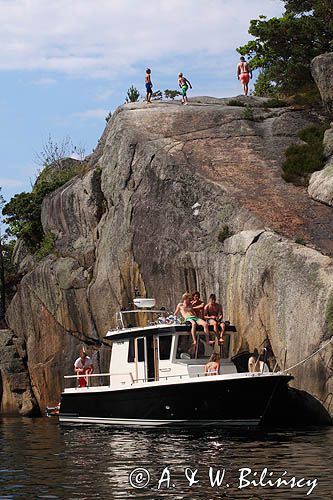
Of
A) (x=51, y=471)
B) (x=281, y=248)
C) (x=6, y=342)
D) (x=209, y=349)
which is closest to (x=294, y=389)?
(x=209, y=349)

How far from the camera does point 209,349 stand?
97.8ft

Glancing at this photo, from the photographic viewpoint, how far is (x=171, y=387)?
28.0m

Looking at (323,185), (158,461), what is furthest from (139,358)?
(158,461)

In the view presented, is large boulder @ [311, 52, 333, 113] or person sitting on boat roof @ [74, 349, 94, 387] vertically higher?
large boulder @ [311, 52, 333, 113]

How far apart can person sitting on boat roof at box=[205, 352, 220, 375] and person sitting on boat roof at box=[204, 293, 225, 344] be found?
5.71ft

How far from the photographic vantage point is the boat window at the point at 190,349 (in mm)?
29625

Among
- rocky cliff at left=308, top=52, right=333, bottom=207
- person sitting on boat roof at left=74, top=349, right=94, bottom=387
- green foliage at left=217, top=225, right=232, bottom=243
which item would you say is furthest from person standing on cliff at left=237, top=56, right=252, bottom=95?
person sitting on boat roof at left=74, top=349, right=94, bottom=387

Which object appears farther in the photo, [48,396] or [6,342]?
[6,342]

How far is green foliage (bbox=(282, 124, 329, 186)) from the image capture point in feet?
123


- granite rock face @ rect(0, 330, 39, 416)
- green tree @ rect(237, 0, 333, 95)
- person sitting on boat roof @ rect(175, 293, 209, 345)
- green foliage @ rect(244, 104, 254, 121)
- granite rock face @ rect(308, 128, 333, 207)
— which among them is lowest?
granite rock face @ rect(0, 330, 39, 416)

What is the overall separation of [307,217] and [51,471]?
17.3 meters

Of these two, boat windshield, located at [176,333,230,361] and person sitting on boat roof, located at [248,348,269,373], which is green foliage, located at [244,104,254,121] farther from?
boat windshield, located at [176,333,230,361]

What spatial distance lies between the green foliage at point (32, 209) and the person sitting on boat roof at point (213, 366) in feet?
75.1

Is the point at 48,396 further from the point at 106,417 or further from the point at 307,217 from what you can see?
the point at 307,217
